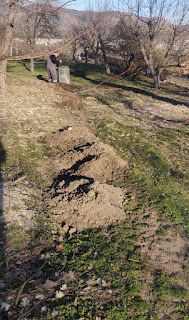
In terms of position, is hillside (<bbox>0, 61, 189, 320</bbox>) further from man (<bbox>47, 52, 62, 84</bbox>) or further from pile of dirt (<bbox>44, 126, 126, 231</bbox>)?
man (<bbox>47, 52, 62, 84</bbox>)

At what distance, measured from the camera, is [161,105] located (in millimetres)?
12508

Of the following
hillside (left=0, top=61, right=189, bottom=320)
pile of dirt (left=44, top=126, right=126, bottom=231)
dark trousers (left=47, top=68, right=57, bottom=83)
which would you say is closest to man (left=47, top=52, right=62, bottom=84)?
dark trousers (left=47, top=68, right=57, bottom=83)

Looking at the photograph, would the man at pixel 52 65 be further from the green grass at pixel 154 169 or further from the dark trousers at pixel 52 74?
the green grass at pixel 154 169

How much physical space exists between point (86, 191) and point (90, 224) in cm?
63

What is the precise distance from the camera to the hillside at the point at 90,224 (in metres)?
2.77

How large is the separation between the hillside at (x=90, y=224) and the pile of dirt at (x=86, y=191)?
19 mm

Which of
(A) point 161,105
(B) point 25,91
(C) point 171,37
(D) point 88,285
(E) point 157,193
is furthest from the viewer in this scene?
(C) point 171,37

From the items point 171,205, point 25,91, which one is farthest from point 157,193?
point 25,91

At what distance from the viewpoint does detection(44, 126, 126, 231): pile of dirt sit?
4051 mm


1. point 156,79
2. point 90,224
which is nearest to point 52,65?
point 156,79

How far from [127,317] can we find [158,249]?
117 centimetres

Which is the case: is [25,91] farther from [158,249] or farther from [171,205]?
[158,249]

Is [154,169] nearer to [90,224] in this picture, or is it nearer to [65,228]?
[90,224]

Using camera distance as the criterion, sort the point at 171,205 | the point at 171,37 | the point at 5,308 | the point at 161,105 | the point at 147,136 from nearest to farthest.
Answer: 1. the point at 5,308
2. the point at 171,205
3. the point at 147,136
4. the point at 161,105
5. the point at 171,37
